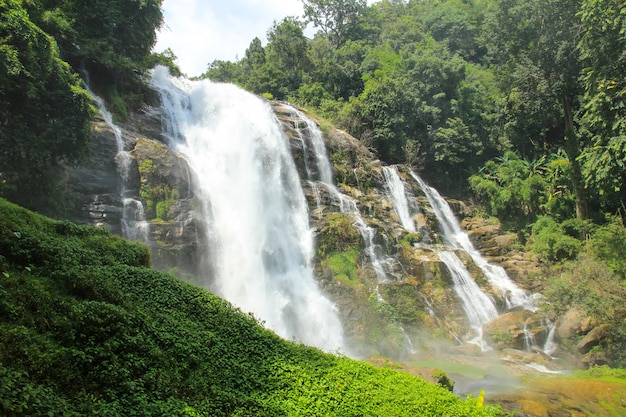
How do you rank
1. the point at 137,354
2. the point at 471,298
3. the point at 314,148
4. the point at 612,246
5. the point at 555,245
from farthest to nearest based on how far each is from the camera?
the point at 314,148, the point at 555,245, the point at 612,246, the point at 471,298, the point at 137,354

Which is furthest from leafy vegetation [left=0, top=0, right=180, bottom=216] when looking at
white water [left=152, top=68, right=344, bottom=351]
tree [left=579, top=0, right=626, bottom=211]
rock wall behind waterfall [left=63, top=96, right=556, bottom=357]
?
tree [left=579, top=0, right=626, bottom=211]

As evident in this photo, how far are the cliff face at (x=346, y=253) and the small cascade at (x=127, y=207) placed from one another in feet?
0.24

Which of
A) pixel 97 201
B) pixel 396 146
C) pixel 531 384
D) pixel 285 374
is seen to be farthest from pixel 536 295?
pixel 97 201

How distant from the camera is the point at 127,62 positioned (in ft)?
64.6

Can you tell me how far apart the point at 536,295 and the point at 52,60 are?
72.4ft

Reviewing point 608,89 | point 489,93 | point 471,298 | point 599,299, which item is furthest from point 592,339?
point 489,93

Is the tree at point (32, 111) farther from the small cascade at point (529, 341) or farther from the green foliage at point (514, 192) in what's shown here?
the green foliage at point (514, 192)

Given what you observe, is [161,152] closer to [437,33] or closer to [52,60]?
[52,60]

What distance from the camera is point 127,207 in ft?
51.7

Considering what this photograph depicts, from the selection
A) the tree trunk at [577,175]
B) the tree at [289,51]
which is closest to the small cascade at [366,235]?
the tree trunk at [577,175]

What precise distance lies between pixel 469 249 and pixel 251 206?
1347cm

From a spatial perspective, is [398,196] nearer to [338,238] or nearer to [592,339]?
[338,238]

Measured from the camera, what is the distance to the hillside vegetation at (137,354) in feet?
14.6

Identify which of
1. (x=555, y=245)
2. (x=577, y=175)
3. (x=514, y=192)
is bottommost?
(x=555, y=245)
